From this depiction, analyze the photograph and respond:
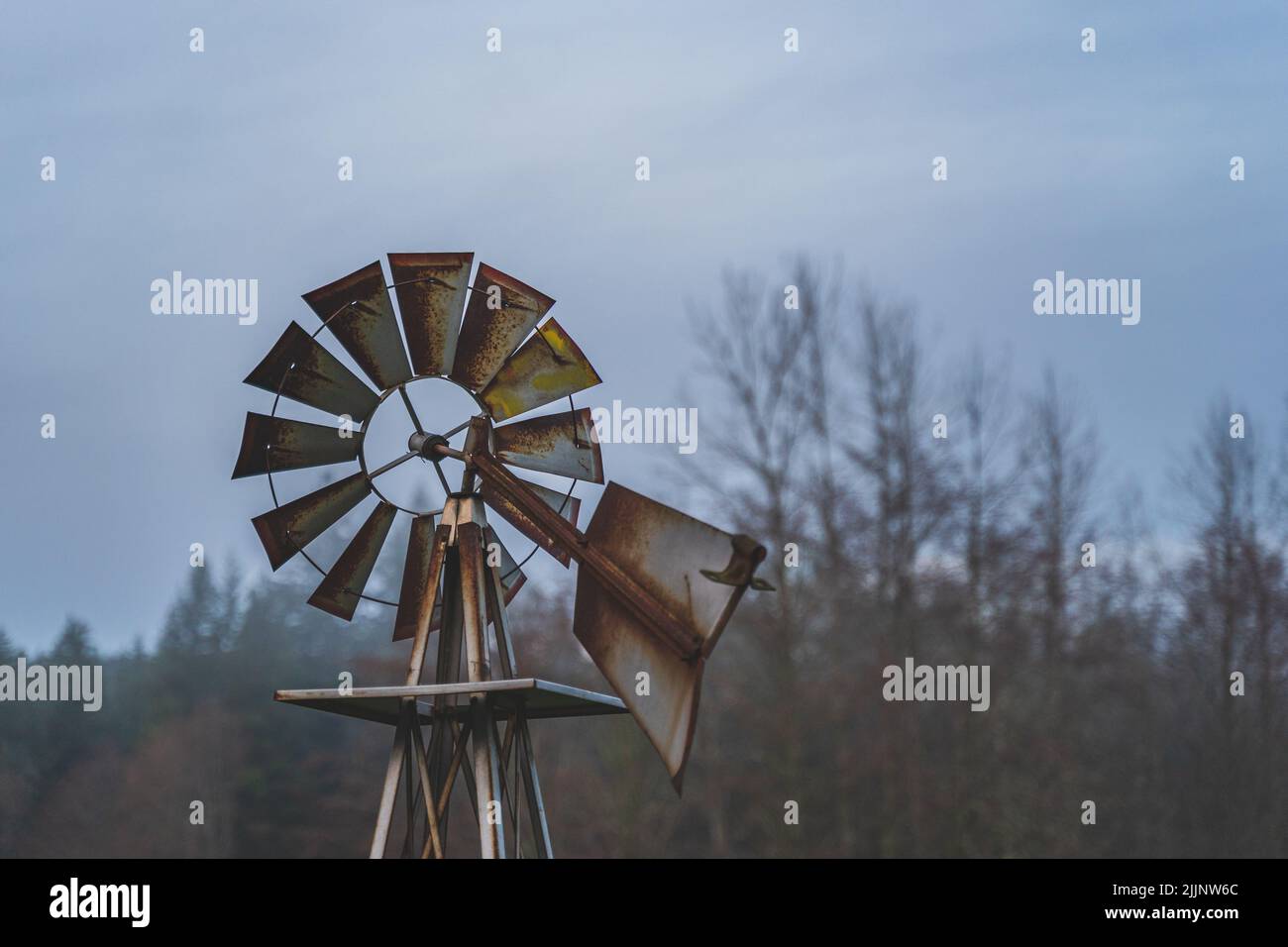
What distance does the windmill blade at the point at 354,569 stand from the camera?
5.40m

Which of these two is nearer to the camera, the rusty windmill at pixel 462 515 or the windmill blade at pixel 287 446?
the rusty windmill at pixel 462 515

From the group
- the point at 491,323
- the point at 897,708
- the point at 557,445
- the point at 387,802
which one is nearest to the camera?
the point at 387,802

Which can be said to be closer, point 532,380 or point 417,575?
point 532,380

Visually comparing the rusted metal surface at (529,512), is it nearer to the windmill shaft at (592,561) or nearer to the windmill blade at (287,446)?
→ the windmill shaft at (592,561)

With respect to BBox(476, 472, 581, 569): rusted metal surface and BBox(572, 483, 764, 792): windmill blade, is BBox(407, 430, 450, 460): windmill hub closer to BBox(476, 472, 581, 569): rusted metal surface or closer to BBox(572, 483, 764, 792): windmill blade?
BBox(476, 472, 581, 569): rusted metal surface

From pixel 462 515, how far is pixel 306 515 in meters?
0.73

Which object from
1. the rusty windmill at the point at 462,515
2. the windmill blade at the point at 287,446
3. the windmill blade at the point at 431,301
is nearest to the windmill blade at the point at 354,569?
the rusty windmill at the point at 462,515

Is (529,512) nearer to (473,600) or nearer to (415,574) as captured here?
(473,600)

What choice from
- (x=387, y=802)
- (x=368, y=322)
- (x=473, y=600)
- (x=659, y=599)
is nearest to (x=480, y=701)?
(x=473, y=600)

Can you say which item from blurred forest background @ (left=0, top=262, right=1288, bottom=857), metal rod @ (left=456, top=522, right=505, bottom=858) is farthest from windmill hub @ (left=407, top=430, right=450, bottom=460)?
blurred forest background @ (left=0, top=262, right=1288, bottom=857)

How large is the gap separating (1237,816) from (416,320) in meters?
17.2

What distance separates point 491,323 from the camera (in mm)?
5230
